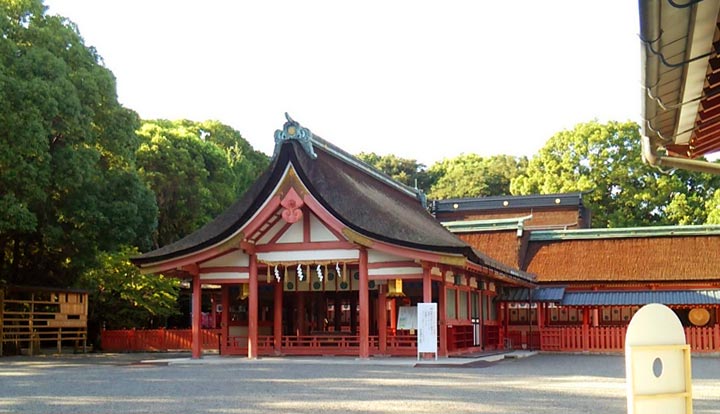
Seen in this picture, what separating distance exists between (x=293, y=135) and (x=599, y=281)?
491 inches

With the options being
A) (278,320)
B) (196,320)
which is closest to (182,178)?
(196,320)

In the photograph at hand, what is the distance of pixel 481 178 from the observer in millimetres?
59625

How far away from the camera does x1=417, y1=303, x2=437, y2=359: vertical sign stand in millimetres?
19625

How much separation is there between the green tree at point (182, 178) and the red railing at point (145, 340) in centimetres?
667

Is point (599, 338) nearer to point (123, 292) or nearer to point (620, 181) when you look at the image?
point (123, 292)

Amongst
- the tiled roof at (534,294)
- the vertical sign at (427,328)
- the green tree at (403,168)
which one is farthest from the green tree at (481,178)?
the vertical sign at (427,328)

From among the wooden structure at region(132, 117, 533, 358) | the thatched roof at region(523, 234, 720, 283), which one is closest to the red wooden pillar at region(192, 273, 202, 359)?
the wooden structure at region(132, 117, 533, 358)

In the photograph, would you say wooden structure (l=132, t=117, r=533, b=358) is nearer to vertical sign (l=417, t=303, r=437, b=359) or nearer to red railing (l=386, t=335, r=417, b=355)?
red railing (l=386, t=335, r=417, b=355)

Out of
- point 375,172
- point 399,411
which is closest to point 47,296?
point 375,172

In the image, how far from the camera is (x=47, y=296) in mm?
26922

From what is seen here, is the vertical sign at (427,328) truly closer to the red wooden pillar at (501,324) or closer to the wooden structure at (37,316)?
the red wooden pillar at (501,324)

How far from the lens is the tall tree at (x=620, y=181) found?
42.6 metres

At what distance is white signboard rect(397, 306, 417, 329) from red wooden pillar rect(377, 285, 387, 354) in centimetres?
45

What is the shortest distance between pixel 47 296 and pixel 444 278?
43.6ft
